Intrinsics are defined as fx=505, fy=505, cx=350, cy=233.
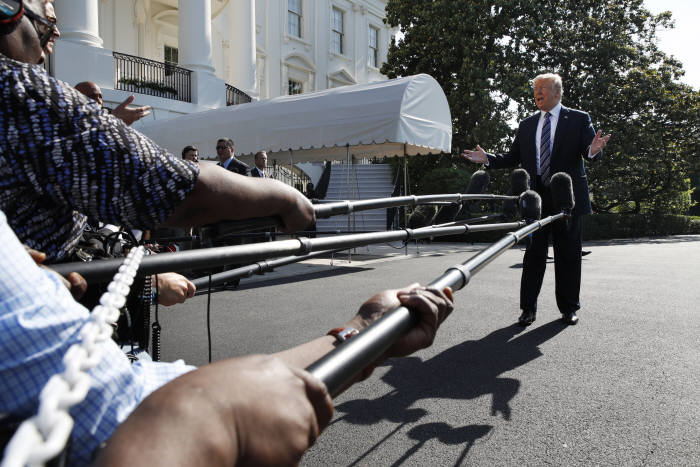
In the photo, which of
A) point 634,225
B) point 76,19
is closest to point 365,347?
point 76,19

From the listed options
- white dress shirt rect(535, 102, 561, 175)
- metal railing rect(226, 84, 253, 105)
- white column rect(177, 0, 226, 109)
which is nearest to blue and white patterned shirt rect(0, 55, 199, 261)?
white dress shirt rect(535, 102, 561, 175)

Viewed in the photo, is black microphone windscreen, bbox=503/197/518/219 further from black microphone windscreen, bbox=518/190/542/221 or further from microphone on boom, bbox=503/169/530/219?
black microphone windscreen, bbox=518/190/542/221

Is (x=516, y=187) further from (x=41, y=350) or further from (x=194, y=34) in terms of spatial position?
(x=194, y=34)

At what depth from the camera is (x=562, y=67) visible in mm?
19500

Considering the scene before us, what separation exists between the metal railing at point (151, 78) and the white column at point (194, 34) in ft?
1.47

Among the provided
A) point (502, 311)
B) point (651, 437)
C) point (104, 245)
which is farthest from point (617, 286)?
point (104, 245)

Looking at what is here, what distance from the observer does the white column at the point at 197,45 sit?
16.0 metres

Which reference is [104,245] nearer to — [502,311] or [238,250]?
[238,250]

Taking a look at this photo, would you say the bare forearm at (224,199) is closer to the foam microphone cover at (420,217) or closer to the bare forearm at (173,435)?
the bare forearm at (173,435)

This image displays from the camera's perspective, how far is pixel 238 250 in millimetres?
1216

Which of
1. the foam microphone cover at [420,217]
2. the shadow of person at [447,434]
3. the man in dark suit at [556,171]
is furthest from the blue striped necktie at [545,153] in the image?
the shadow of person at [447,434]

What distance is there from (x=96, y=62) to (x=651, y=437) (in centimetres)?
1495

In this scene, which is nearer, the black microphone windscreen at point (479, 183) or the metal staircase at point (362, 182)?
the black microphone windscreen at point (479, 183)

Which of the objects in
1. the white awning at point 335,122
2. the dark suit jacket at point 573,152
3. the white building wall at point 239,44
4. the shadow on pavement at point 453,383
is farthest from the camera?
the white building wall at point 239,44
